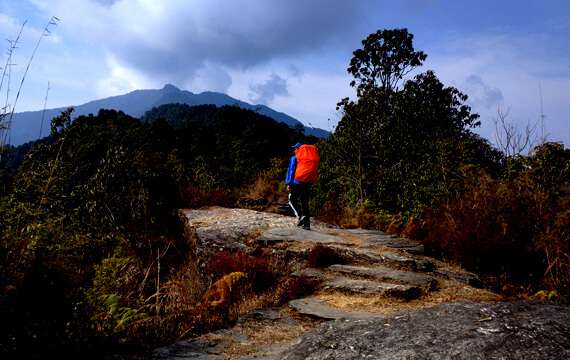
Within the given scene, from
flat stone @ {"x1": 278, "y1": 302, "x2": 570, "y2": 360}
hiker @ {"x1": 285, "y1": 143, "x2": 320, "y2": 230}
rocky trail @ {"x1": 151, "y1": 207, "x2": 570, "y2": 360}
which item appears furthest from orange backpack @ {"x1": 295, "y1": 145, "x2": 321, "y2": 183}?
flat stone @ {"x1": 278, "y1": 302, "x2": 570, "y2": 360}

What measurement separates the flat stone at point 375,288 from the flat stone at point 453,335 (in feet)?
5.69

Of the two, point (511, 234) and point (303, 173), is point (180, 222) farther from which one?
point (511, 234)

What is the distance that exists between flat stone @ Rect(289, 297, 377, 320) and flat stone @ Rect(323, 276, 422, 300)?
0.52m

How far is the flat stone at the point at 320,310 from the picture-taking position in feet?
16.6

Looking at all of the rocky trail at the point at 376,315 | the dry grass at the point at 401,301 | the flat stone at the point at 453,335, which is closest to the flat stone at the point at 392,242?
the rocky trail at the point at 376,315

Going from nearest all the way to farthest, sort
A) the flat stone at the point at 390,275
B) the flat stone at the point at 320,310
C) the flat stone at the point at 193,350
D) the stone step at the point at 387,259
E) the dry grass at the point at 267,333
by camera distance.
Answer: the flat stone at the point at 193,350 → the dry grass at the point at 267,333 → the flat stone at the point at 320,310 → the flat stone at the point at 390,275 → the stone step at the point at 387,259

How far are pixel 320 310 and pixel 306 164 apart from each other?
4366 millimetres

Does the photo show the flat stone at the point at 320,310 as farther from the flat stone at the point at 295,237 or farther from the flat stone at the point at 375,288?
the flat stone at the point at 295,237

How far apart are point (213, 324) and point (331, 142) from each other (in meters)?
11.9

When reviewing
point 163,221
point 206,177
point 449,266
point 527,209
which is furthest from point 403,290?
point 206,177

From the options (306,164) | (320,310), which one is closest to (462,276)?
(320,310)

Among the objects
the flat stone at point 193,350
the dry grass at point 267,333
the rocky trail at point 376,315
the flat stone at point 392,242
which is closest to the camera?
the rocky trail at point 376,315

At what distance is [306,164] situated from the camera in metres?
9.20

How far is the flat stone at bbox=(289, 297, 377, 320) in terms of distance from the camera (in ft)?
16.6
